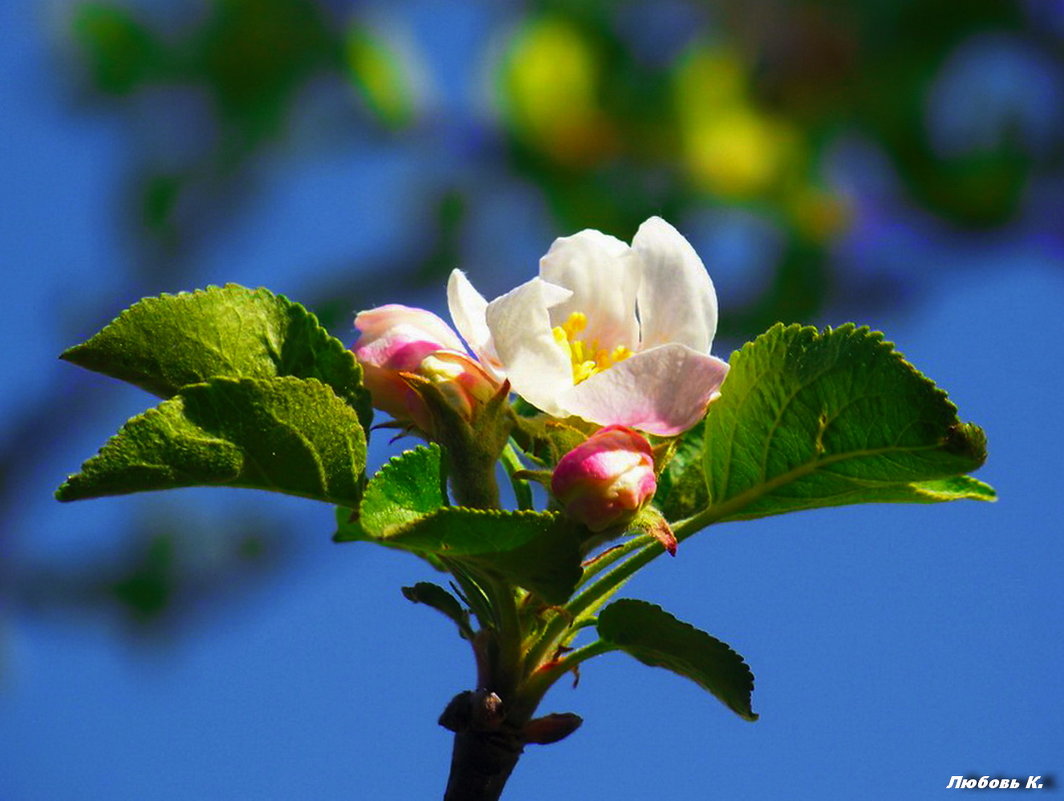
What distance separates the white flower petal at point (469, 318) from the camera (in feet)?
2.30

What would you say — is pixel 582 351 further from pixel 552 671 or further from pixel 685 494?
pixel 552 671

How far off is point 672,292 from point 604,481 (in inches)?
6.8

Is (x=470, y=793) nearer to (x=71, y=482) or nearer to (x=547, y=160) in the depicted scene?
(x=71, y=482)

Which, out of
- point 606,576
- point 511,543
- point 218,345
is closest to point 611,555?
point 606,576

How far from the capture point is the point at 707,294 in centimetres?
74

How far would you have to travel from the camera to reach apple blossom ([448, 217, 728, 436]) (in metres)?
0.64

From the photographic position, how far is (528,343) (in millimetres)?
656

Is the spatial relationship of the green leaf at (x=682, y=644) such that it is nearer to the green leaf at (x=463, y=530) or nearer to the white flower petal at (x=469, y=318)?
the green leaf at (x=463, y=530)

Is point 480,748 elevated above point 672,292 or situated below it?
below

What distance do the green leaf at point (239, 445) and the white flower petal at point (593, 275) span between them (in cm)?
18

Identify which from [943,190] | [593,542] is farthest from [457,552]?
[943,190]

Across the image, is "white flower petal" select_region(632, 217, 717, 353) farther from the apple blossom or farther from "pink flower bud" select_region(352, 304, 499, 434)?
"pink flower bud" select_region(352, 304, 499, 434)

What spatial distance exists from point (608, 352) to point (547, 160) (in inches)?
44.7

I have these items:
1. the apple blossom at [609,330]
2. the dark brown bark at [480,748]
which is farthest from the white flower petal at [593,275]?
the dark brown bark at [480,748]
